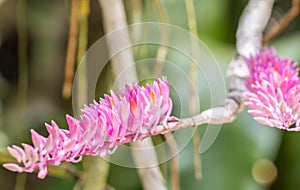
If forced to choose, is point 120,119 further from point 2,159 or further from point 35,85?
point 35,85

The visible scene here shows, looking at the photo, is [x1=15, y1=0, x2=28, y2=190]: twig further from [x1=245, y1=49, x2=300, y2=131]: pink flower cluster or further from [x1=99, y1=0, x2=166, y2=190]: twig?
[x1=245, y1=49, x2=300, y2=131]: pink flower cluster

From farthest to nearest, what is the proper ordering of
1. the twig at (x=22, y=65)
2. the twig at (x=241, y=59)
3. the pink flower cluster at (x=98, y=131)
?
the twig at (x=22, y=65), the twig at (x=241, y=59), the pink flower cluster at (x=98, y=131)

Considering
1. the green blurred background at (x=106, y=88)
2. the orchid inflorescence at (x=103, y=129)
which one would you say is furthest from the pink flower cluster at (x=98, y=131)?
the green blurred background at (x=106, y=88)

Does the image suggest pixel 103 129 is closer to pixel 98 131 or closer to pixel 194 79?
pixel 98 131

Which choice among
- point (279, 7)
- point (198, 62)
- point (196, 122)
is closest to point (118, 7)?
point (198, 62)

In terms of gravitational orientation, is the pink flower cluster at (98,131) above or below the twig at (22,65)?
below

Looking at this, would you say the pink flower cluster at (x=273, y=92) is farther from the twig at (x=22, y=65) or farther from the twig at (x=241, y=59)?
the twig at (x=22, y=65)

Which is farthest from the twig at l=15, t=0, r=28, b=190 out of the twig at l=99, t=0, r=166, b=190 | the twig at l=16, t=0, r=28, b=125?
the twig at l=99, t=0, r=166, b=190

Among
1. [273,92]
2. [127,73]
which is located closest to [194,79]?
[127,73]
